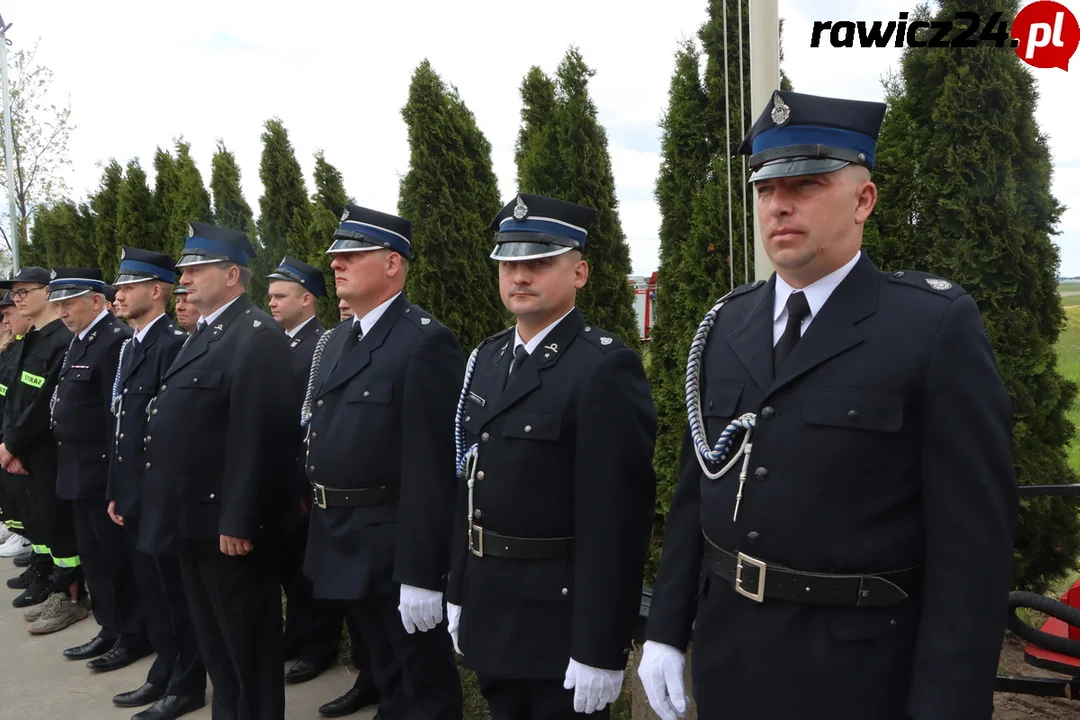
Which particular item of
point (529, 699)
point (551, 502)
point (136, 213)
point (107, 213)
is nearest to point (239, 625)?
point (529, 699)

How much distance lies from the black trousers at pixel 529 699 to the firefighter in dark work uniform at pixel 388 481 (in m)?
0.44

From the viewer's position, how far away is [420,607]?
3043 millimetres

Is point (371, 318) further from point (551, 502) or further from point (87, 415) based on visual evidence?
point (87, 415)

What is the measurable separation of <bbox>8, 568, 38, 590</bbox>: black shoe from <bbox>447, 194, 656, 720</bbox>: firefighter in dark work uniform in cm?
535

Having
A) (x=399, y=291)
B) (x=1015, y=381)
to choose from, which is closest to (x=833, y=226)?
(x=399, y=291)

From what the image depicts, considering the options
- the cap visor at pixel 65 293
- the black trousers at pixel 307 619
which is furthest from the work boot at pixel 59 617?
the cap visor at pixel 65 293

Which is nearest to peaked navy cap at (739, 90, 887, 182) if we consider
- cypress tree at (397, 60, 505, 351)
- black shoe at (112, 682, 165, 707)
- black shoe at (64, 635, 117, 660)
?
black shoe at (112, 682, 165, 707)

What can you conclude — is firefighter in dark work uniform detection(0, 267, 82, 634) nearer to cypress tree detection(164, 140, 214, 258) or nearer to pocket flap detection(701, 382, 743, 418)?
cypress tree detection(164, 140, 214, 258)

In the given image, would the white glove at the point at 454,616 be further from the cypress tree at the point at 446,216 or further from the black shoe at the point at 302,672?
the cypress tree at the point at 446,216

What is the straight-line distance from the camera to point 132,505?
4.39 metres

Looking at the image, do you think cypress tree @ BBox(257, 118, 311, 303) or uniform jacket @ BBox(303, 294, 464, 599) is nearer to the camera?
uniform jacket @ BBox(303, 294, 464, 599)

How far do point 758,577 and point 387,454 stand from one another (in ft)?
6.21

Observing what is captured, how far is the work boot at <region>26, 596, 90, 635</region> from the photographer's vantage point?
574cm

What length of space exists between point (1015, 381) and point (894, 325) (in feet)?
9.62
